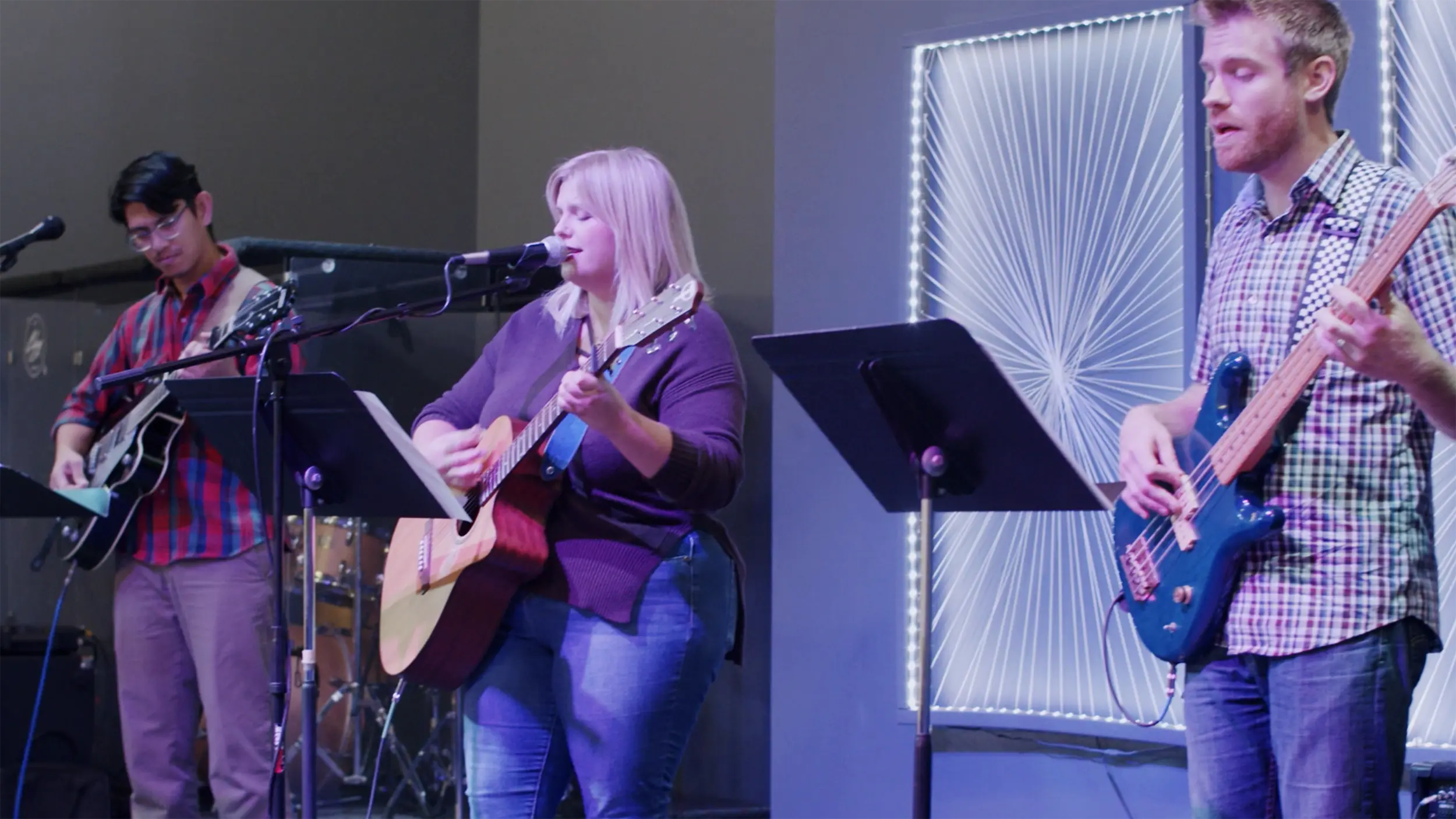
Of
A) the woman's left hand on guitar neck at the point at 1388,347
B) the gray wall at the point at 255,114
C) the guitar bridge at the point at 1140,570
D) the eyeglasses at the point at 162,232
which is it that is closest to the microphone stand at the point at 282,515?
the guitar bridge at the point at 1140,570

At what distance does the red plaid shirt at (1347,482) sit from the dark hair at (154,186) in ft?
9.39

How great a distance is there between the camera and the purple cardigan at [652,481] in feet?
8.35

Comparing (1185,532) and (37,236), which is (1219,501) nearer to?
(1185,532)

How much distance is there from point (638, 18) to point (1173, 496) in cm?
468

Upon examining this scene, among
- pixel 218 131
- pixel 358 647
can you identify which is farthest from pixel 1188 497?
pixel 218 131

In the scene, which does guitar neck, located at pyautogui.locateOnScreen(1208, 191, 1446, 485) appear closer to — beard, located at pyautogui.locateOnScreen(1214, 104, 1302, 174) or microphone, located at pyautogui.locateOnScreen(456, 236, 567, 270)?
beard, located at pyautogui.locateOnScreen(1214, 104, 1302, 174)

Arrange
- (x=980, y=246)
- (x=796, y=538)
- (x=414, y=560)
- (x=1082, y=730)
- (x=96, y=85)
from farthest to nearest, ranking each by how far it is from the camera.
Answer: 1. (x=96, y=85)
2. (x=796, y=538)
3. (x=980, y=246)
4. (x=1082, y=730)
5. (x=414, y=560)

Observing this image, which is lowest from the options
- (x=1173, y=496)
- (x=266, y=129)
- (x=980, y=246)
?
(x=1173, y=496)

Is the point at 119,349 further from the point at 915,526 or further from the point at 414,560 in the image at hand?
the point at 915,526

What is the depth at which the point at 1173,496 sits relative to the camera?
2281 millimetres

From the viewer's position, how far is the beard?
2.25 m

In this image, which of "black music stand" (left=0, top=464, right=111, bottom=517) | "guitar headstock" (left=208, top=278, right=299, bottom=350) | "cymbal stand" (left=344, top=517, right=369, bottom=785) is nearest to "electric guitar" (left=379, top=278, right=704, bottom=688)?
"guitar headstock" (left=208, top=278, right=299, bottom=350)

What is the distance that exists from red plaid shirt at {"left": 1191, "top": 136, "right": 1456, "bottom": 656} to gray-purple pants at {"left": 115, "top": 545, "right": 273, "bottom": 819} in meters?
2.42

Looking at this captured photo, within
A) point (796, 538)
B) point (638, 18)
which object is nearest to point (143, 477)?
point (796, 538)
